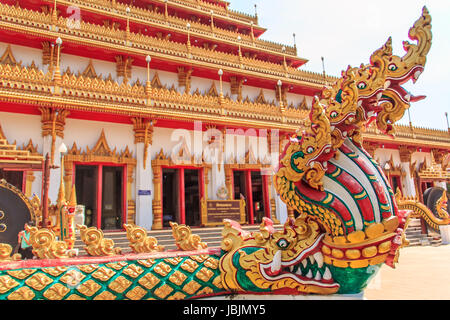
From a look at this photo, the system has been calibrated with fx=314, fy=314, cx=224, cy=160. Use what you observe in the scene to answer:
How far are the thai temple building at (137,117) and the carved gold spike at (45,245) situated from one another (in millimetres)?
5620

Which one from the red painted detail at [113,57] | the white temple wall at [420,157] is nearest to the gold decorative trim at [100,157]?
the red painted detail at [113,57]

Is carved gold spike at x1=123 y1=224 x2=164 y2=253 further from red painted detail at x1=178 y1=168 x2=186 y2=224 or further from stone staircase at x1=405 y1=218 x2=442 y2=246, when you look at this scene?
stone staircase at x1=405 y1=218 x2=442 y2=246

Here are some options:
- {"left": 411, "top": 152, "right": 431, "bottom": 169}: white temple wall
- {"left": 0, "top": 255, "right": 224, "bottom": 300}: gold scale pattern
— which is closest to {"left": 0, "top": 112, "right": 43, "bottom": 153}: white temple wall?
{"left": 0, "top": 255, "right": 224, "bottom": 300}: gold scale pattern

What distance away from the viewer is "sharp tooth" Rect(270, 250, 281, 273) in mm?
2744

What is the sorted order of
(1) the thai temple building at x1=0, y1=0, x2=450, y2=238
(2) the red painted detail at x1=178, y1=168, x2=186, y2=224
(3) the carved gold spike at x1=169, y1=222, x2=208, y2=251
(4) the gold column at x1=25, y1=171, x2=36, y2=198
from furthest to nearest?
(2) the red painted detail at x1=178, y1=168, x2=186, y2=224, (1) the thai temple building at x1=0, y1=0, x2=450, y2=238, (4) the gold column at x1=25, y1=171, x2=36, y2=198, (3) the carved gold spike at x1=169, y1=222, x2=208, y2=251

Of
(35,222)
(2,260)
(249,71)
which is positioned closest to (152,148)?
(249,71)

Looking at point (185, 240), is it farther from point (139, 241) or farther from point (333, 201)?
point (333, 201)

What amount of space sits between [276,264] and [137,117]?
31.3 feet

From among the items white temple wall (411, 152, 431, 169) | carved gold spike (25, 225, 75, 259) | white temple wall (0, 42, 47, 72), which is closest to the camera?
carved gold spike (25, 225, 75, 259)

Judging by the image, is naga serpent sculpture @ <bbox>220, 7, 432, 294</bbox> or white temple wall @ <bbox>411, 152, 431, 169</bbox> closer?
naga serpent sculpture @ <bbox>220, 7, 432, 294</bbox>

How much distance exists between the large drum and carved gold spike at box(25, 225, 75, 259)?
2.03m

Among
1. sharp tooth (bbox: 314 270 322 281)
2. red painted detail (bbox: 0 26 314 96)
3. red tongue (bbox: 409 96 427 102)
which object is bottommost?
sharp tooth (bbox: 314 270 322 281)

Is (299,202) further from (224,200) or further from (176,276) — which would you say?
(224,200)

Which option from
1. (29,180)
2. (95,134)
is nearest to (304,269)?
(29,180)
